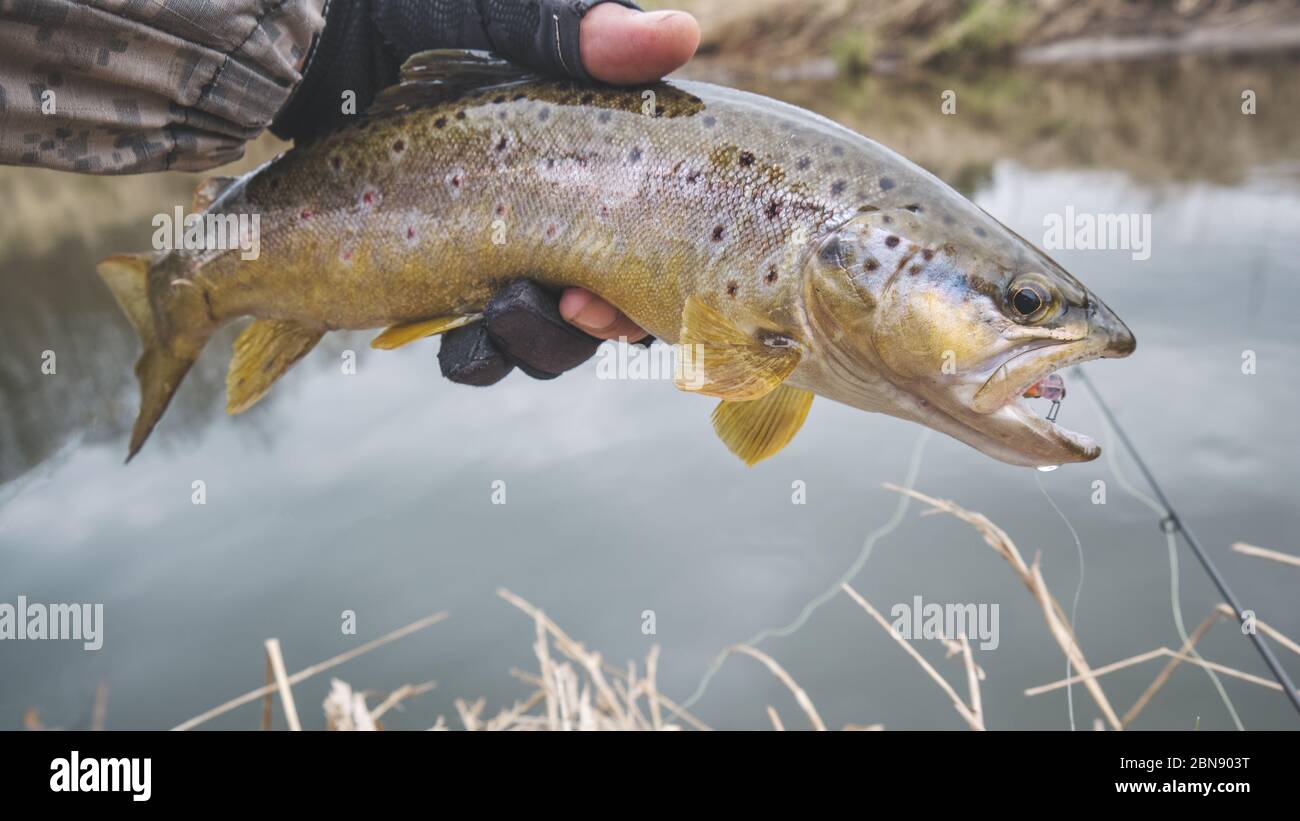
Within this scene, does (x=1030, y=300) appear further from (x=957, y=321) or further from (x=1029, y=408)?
(x=1029, y=408)

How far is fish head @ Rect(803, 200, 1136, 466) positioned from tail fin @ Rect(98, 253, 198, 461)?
2277 millimetres

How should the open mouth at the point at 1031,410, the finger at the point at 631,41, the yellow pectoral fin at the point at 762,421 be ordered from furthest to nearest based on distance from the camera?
1. the yellow pectoral fin at the point at 762,421
2. the finger at the point at 631,41
3. the open mouth at the point at 1031,410

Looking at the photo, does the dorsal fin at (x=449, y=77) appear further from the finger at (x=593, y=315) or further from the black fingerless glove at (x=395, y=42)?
the finger at (x=593, y=315)

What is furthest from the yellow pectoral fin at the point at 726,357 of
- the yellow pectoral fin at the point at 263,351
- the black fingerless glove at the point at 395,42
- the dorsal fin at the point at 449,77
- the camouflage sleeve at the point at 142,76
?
the camouflage sleeve at the point at 142,76

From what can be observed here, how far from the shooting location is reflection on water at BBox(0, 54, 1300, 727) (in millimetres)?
6930

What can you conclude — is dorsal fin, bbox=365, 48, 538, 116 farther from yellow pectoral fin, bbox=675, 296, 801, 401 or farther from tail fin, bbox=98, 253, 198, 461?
tail fin, bbox=98, 253, 198, 461

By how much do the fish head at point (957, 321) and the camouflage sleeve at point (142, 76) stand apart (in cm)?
177

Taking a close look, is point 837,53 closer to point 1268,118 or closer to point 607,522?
point 1268,118

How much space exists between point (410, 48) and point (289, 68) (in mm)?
541

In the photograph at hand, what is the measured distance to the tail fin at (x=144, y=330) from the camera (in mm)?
3254

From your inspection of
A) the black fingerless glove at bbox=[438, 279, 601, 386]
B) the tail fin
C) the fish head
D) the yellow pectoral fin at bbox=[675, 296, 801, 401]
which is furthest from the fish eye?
the tail fin

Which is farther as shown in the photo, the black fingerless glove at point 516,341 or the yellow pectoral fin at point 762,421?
the black fingerless glove at point 516,341

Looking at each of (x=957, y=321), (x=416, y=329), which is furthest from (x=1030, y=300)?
(x=416, y=329)

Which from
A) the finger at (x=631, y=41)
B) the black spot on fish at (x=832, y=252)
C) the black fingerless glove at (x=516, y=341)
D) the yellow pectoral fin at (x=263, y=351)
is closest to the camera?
the black spot on fish at (x=832, y=252)
